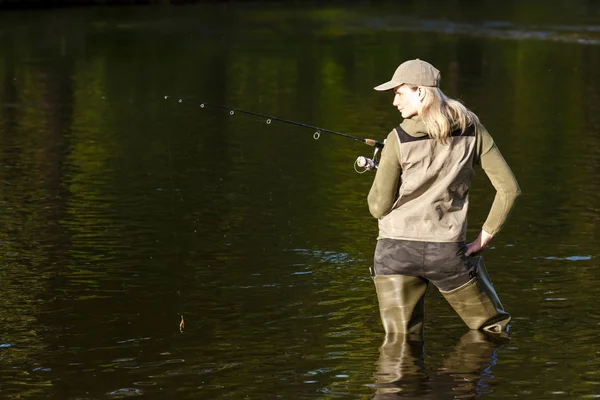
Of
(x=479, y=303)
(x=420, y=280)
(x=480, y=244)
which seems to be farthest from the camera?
(x=479, y=303)

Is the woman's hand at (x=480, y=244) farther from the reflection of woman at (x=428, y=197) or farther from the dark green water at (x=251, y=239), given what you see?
Answer: the dark green water at (x=251, y=239)

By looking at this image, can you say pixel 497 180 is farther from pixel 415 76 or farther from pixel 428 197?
pixel 415 76

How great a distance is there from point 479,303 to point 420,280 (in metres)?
A: 0.37

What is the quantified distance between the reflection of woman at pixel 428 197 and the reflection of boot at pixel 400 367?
0.47 feet

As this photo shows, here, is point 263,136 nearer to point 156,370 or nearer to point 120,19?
point 156,370

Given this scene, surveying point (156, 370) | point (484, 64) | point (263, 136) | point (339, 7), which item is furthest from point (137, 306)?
point (339, 7)

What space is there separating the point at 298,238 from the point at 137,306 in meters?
2.32

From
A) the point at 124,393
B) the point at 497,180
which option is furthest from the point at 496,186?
the point at 124,393

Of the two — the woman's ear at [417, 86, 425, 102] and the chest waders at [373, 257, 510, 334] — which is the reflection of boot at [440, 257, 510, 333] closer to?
the chest waders at [373, 257, 510, 334]

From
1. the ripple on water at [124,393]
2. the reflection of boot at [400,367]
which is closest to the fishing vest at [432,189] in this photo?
the reflection of boot at [400,367]

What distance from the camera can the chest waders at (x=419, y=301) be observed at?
7.46 meters

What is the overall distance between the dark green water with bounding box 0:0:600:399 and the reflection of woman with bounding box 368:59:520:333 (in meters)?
0.37

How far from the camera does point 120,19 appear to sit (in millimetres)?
41219

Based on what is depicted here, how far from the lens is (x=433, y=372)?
24.1 ft
